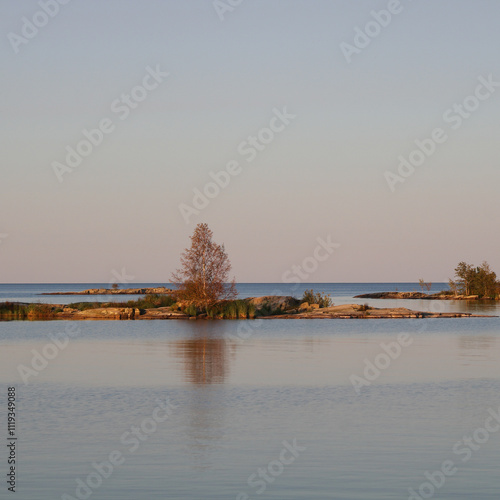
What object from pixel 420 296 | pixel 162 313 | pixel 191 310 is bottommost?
pixel 162 313

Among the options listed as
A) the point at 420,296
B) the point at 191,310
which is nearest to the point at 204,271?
the point at 191,310

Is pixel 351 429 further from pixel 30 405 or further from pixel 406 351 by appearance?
pixel 406 351

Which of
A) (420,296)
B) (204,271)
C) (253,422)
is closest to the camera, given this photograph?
(253,422)

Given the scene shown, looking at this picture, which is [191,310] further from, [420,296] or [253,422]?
[420,296]

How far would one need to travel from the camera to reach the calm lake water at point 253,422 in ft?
37.9

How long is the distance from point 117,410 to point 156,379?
16.1 ft

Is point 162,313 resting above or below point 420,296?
below

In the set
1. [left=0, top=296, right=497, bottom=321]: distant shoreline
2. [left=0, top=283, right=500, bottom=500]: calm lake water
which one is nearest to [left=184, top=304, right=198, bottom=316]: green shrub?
[left=0, top=296, right=497, bottom=321]: distant shoreline

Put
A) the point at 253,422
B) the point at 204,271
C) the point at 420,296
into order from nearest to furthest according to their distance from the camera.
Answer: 1. the point at 253,422
2. the point at 204,271
3. the point at 420,296

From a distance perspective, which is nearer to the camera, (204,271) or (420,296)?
(204,271)

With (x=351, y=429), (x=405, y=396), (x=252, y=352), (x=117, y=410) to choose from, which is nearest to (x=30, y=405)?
(x=117, y=410)

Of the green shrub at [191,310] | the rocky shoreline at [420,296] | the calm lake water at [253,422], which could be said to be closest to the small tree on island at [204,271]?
the green shrub at [191,310]

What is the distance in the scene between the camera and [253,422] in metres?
16.0

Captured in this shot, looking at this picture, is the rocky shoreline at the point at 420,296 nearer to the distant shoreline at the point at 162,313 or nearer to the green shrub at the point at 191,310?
the distant shoreline at the point at 162,313
